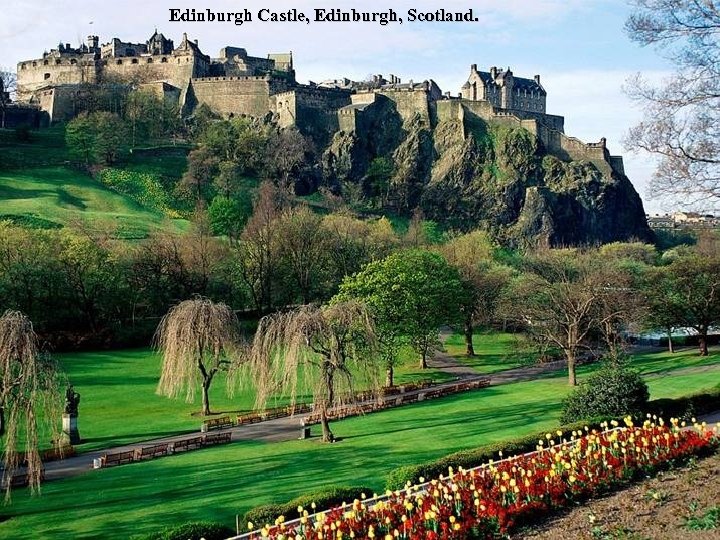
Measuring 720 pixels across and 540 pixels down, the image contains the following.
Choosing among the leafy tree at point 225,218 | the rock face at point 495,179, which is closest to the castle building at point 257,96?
the rock face at point 495,179

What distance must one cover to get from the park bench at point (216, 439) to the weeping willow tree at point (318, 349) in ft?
5.99

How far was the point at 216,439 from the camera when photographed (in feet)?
102

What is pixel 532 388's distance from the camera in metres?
43.0

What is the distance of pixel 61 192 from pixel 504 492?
79662 millimetres

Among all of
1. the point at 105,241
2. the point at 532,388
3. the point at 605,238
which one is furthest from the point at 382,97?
the point at 532,388

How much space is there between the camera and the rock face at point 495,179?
110 m

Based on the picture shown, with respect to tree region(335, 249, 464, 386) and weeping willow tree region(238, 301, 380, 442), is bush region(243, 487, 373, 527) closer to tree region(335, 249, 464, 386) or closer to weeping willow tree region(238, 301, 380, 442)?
weeping willow tree region(238, 301, 380, 442)

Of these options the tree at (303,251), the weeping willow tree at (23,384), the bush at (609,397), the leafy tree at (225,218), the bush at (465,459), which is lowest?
the bush at (465,459)

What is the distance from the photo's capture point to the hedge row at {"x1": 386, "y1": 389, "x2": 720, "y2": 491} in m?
20.3

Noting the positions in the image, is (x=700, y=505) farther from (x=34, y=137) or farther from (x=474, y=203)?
(x=34, y=137)

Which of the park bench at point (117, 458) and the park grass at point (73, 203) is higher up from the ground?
the park grass at point (73, 203)

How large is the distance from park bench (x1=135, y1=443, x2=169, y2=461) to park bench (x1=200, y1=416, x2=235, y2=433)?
3.78m

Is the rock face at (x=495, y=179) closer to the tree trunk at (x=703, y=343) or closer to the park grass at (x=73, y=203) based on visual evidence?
the park grass at (x=73, y=203)

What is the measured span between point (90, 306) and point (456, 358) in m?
26.8
